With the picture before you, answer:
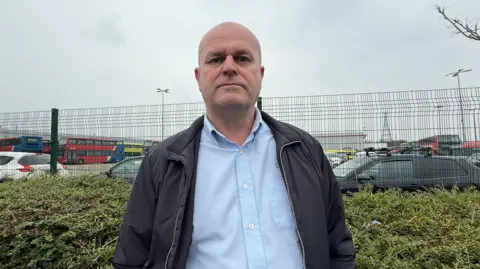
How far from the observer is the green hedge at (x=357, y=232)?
6.80 feet

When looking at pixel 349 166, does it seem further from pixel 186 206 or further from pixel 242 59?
pixel 186 206

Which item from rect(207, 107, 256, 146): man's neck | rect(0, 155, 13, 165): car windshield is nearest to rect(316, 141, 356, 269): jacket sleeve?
rect(207, 107, 256, 146): man's neck

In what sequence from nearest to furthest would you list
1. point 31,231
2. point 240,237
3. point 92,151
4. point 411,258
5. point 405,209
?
point 240,237 → point 411,258 → point 31,231 → point 405,209 → point 92,151

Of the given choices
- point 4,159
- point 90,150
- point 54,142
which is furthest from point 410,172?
point 4,159

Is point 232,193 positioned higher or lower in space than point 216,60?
lower

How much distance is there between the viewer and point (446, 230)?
2.52 m

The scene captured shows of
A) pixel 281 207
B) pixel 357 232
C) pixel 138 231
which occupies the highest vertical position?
pixel 281 207

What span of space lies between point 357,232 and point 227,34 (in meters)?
2.08

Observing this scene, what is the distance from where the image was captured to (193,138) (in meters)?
1.53

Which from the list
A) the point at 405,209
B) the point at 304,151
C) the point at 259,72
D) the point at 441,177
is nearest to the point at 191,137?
the point at 259,72

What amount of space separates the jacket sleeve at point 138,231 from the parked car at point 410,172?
16.7ft

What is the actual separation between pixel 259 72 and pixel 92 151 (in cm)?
821

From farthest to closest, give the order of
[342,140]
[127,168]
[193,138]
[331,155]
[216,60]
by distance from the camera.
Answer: [127,168] → [342,140] → [331,155] → [193,138] → [216,60]

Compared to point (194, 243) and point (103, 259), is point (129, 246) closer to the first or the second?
point (194, 243)
